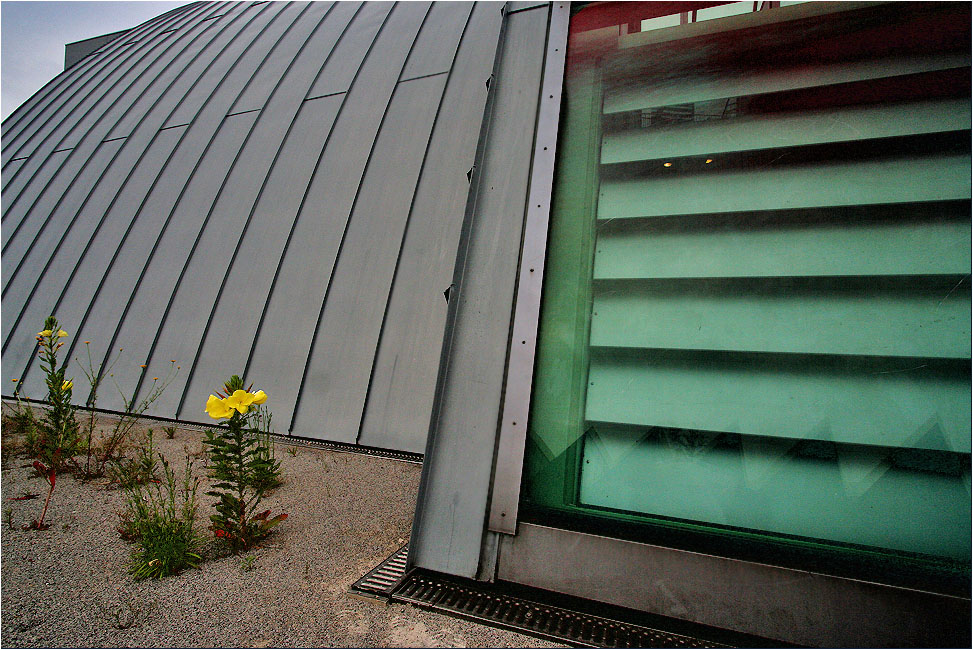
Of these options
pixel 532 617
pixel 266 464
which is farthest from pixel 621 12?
pixel 266 464

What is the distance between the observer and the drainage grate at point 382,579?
1429mm

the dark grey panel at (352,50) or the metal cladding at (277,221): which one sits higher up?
the dark grey panel at (352,50)

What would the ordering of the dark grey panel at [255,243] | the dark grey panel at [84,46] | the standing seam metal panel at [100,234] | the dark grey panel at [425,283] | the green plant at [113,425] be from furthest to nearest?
the dark grey panel at [84,46], the standing seam metal panel at [100,234], the dark grey panel at [255,243], the dark grey panel at [425,283], the green plant at [113,425]

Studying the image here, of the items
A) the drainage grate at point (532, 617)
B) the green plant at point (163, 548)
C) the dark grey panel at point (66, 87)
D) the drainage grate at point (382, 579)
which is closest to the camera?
the drainage grate at point (532, 617)

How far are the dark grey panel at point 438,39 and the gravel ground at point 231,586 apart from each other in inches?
150

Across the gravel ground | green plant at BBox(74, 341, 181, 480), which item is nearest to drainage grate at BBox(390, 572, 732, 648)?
the gravel ground

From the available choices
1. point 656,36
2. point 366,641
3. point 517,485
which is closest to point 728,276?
point 517,485

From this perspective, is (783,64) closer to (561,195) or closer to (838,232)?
(838,232)

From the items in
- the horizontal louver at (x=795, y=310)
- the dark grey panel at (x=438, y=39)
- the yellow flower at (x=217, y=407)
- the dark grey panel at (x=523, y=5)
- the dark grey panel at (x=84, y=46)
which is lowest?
the yellow flower at (x=217, y=407)

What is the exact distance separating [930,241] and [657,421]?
94 cm

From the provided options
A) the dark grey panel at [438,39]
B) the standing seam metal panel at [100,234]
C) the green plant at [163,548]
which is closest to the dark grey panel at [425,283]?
the dark grey panel at [438,39]

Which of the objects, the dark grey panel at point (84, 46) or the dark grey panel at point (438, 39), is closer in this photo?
the dark grey panel at point (438, 39)

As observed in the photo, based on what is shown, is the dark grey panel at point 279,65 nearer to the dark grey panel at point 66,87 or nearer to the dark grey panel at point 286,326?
the dark grey panel at point 286,326

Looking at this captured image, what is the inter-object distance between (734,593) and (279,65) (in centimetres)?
622
